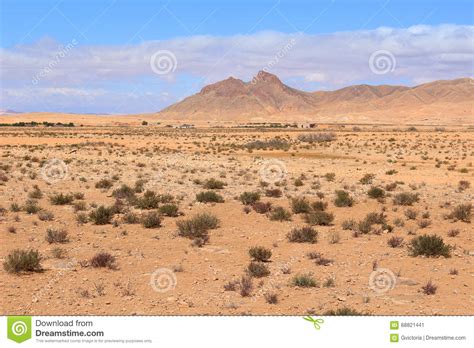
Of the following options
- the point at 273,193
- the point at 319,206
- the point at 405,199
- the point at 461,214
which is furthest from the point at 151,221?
the point at 405,199

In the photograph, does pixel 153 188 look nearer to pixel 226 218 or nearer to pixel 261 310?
pixel 226 218

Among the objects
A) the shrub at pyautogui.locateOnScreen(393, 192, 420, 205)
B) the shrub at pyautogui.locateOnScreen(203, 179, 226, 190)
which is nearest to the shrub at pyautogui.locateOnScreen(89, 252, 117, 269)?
the shrub at pyautogui.locateOnScreen(393, 192, 420, 205)

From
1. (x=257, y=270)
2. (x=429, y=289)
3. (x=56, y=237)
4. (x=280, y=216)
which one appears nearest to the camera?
(x=429, y=289)

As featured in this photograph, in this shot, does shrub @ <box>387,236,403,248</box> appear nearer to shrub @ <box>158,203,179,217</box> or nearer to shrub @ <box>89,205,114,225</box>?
shrub @ <box>158,203,179,217</box>

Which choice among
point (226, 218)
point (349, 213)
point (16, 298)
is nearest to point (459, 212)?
point (349, 213)

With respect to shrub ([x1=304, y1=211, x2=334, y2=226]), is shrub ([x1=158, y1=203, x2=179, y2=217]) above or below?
above

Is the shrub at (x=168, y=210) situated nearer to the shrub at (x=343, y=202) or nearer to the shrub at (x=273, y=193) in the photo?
Result: the shrub at (x=273, y=193)

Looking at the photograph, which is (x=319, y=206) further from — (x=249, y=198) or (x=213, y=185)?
(x=213, y=185)

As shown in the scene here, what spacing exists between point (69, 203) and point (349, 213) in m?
9.82

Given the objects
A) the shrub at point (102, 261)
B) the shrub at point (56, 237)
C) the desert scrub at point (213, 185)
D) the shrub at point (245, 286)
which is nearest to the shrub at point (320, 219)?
the shrub at point (245, 286)

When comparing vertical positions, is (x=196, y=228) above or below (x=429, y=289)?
above

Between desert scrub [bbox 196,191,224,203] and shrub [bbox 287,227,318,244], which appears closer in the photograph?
shrub [bbox 287,227,318,244]

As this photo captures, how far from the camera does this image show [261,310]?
29.8ft

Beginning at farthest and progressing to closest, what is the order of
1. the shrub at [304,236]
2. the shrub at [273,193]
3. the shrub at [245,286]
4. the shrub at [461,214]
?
the shrub at [273,193] → the shrub at [461,214] → the shrub at [304,236] → the shrub at [245,286]
